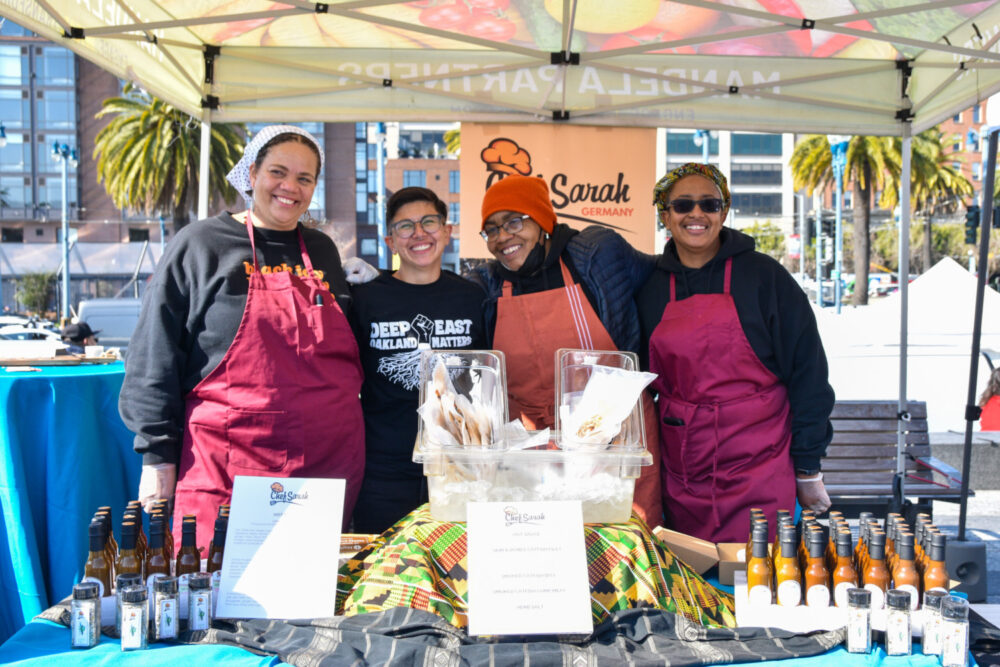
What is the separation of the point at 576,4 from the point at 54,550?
9.44 ft

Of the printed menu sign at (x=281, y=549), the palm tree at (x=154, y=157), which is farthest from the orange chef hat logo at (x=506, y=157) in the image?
the palm tree at (x=154, y=157)

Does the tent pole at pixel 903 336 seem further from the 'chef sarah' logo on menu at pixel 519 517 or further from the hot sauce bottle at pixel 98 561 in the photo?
the hot sauce bottle at pixel 98 561

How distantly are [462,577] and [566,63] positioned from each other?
278 cm

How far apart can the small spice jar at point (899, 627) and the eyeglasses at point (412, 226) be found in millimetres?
1637

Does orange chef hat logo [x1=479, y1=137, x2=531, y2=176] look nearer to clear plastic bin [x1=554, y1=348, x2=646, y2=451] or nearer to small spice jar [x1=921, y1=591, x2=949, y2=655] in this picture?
clear plastic bin [x1=554, y1=348, x2=646, y2=451]

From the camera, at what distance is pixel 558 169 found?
4.49m

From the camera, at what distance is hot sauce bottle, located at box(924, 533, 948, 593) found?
5.36ft

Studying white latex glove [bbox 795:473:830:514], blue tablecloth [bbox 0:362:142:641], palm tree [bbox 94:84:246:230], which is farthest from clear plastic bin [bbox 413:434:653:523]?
palm tree [bbox 94:84:246:230]

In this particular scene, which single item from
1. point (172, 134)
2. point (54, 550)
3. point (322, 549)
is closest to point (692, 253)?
point (322, 549)

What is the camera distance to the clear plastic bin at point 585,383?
6.06 ft

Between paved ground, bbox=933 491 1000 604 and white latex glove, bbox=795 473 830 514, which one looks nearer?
white latex glove, bbox=795 473 830 514

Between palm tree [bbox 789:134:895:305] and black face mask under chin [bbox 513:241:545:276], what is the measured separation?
23044mm

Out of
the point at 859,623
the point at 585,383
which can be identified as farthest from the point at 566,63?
the point at 859,623

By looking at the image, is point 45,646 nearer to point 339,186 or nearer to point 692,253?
point 692,253
